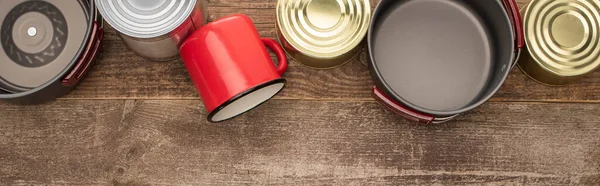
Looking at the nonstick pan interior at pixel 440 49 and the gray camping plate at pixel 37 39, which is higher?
the nonstick pan interior at pixel 440 49

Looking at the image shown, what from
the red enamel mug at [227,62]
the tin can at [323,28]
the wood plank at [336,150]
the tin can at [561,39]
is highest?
the tin can at [561,39]

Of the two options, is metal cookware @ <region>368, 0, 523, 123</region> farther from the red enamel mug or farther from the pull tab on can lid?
the pull tab on can lid

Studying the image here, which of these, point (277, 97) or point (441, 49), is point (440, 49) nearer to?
point (441, 49)

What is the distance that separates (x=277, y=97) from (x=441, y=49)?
0.28 metres

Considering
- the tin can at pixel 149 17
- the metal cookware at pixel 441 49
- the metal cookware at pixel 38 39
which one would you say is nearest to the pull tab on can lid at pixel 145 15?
the tin can at pixel 149 17

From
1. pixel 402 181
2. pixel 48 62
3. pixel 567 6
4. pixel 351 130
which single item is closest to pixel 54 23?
pixel 48 62

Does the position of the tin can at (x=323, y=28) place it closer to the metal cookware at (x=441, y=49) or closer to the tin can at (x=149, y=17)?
the metal cookware at (x=441, y=49)

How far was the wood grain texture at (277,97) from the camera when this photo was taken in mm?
1031

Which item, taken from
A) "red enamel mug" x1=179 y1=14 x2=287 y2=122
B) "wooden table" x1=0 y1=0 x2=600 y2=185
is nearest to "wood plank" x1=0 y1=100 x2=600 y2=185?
"wooden table" x1=0 y1=0 x2=600 y2=185

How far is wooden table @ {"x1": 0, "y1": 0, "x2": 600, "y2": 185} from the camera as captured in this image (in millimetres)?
1025

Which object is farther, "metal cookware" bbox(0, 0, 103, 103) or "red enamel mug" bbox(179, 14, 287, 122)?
"metal cookware" bbox(0, 0, 103, 103)

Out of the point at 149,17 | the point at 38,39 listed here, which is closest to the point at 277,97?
the point at 149,17

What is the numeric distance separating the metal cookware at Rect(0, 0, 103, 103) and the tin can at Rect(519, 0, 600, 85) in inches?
27.6

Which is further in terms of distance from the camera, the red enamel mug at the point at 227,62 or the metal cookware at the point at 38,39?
the metal cookware at the point at 38,39
